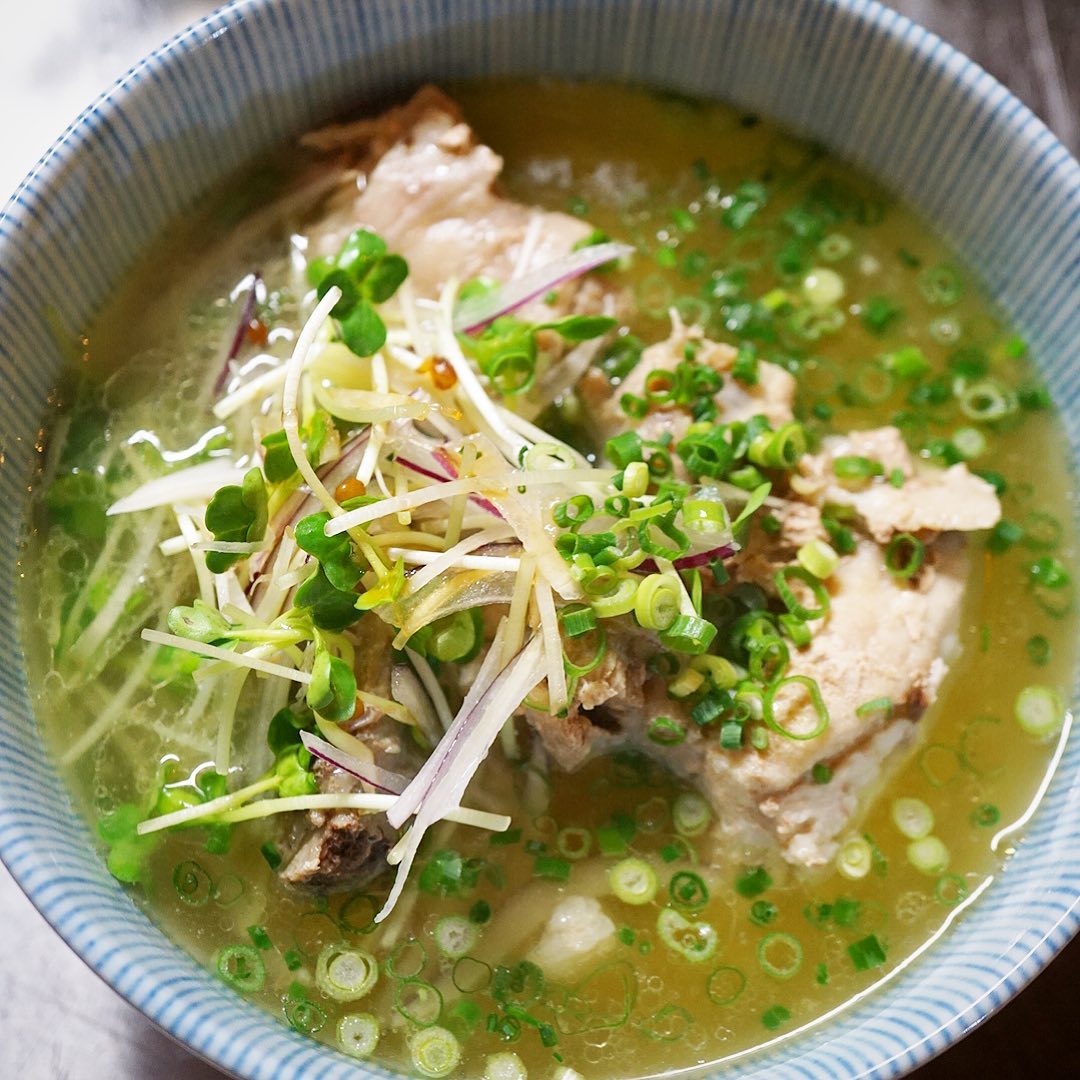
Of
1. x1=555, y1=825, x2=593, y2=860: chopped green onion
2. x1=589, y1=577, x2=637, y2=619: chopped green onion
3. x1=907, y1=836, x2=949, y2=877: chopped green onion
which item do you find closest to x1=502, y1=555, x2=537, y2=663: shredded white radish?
x1=589, y1=577, x2=637, y2=619: chopped green onion

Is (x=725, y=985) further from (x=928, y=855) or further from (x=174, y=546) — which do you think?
(x=174, y=546)

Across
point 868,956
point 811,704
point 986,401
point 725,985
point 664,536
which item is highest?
point 986,401

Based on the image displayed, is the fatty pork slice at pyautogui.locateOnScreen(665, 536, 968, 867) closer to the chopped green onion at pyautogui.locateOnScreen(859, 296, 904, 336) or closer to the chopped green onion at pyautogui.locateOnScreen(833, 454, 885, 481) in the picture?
the chopped green onion at pyautogui.locateOnScreen(833, 454, 885, 481)

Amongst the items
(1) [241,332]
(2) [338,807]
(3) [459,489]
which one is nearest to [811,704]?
(3) [459,489]

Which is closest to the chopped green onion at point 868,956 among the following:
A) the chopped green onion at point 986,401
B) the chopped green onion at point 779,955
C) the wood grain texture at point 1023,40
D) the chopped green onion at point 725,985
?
the chopped green onion at point 779,955

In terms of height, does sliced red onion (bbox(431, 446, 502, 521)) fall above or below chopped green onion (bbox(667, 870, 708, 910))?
above

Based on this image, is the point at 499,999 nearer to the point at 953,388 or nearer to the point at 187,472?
the point at 187,472
